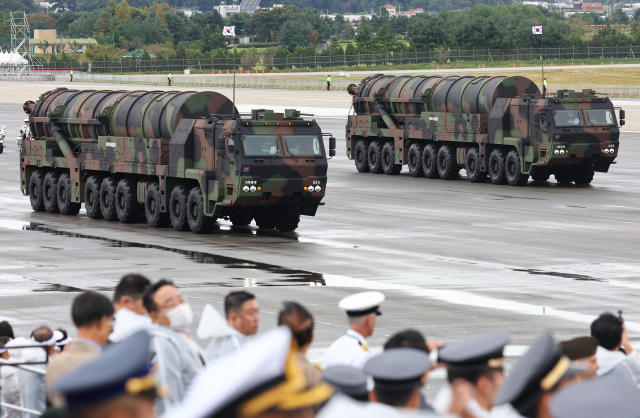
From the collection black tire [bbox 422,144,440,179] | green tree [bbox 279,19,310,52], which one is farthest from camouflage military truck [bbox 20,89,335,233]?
green tree [bbox 279,19,310,52]

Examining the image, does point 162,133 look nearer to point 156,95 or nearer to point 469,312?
point 156,95

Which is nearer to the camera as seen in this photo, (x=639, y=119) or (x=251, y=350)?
(x=251, y=350)

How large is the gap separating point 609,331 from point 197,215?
56.7 ft

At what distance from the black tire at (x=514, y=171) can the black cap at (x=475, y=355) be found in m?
30.0

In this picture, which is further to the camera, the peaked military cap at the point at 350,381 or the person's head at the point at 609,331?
the person's head at the point at 609,331

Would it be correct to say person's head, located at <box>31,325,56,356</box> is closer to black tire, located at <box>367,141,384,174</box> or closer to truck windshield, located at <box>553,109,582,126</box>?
truck windshield, located at <box>553,109,582,126</box>

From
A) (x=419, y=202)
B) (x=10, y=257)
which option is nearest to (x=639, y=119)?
(x=419, y=202)

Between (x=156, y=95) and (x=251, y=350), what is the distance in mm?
23740

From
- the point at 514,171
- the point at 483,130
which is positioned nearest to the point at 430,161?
the point at 483,130

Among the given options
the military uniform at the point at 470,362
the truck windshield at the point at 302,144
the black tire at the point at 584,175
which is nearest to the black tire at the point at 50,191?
the truck windshield at the point at 302,144

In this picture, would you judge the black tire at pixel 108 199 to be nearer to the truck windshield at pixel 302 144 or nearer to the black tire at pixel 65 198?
the black tire at pixel 65 198

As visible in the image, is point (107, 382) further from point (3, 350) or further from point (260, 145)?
point (260, 145)

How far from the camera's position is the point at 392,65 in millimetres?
102375

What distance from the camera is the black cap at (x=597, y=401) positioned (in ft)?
10.1
